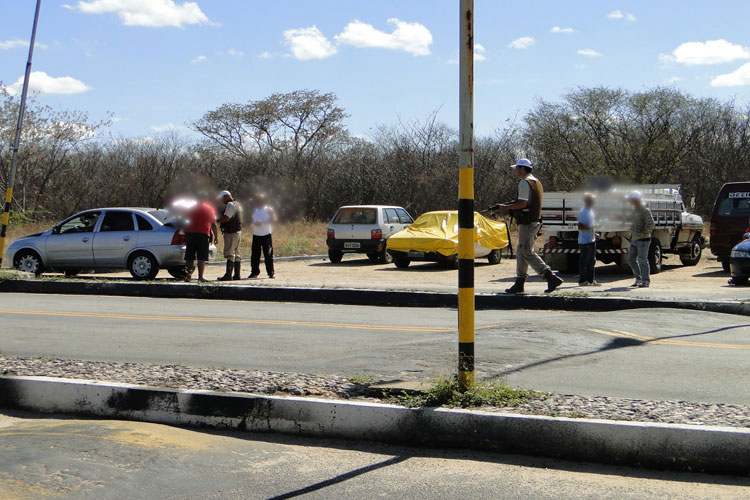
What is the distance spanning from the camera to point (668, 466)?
4.52 m

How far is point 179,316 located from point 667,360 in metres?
6.59

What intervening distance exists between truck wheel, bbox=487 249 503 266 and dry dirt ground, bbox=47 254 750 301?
0.63 feet

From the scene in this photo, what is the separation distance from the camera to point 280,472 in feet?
14.9

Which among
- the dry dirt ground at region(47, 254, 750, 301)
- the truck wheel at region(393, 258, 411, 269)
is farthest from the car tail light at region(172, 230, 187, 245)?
the truck wheel at region(393, 258, 411, 269)

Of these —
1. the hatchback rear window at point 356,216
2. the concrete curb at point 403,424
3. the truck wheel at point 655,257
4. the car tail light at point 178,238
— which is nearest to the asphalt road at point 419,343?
the concrete curb at point 403,424

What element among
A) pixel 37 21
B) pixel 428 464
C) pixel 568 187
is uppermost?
pixel 37 21

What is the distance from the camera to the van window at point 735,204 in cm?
1872

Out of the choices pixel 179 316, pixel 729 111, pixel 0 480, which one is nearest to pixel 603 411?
pixel 0 480

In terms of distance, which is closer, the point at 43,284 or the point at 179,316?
the point at 179,316

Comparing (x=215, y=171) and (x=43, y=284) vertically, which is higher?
(x=215, y=171)

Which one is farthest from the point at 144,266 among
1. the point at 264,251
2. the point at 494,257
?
the point at 494,257

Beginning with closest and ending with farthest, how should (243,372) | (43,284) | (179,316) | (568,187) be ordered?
(243,372)
(179,316)
(43,284)
(568,187)

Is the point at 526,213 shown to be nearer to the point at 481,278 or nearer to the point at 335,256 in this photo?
the point at 481,278

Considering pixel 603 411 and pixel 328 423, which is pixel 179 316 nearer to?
pixel 328 423
